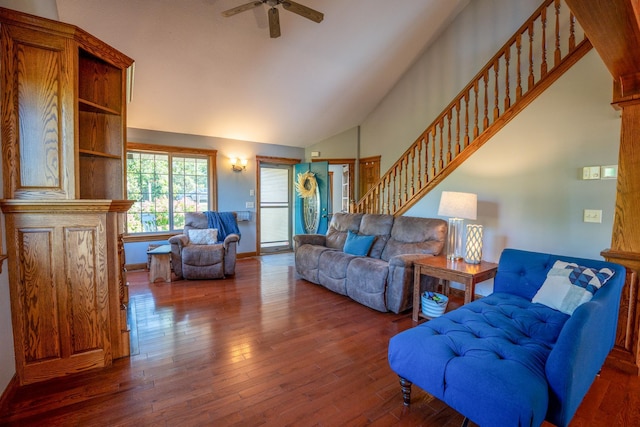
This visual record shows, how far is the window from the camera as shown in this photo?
203 inches

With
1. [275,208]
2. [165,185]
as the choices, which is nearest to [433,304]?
[275,208]

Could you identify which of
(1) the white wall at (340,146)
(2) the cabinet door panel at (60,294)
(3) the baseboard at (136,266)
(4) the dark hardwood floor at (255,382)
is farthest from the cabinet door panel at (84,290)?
(1) the white wall at (340,146)

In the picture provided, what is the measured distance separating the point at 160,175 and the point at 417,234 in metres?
4.45

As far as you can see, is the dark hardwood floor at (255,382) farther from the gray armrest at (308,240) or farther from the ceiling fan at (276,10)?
the ceiling fan at (276,10)

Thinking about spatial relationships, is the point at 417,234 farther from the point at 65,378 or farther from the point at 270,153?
the point at 270,153

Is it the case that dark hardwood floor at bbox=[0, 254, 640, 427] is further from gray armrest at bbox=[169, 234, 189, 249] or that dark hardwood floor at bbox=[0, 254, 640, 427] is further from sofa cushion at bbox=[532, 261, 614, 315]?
gray armrest at bbox=[169, 234, 189, 249]

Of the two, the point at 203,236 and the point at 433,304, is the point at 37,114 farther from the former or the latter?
the point at 433,304

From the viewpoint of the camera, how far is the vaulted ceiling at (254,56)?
332 cm

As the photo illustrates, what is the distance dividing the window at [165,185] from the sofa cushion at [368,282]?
11.2ft

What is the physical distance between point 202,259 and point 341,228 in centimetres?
210

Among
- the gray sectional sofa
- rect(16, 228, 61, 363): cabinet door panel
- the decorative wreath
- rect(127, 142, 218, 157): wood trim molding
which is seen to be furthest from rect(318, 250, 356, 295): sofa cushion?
rect(127, 142, 218, 157): wood trim molding

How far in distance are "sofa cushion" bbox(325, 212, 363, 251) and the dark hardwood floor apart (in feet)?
4.44

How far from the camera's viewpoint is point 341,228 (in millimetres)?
4598

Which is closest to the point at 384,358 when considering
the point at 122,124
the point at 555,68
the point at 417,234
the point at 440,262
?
the point at 440,262
